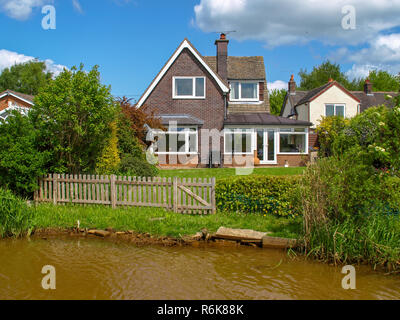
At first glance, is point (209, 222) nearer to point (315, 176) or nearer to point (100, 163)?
point (315, 176)

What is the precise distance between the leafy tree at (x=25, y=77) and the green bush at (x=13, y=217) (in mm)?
52788

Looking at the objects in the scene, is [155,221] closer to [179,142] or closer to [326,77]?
[179,142]

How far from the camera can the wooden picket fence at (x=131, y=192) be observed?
10.1 metres

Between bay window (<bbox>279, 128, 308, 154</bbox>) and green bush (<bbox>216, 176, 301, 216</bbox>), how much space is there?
13757mm

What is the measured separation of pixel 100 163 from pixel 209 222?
5.35 m

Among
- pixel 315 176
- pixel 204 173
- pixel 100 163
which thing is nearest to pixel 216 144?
pixel 204 173

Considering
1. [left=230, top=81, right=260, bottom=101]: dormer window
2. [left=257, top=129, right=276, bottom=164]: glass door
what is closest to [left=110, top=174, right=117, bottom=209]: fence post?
[left=257, top=129, right=276, bottom=164]: glass door

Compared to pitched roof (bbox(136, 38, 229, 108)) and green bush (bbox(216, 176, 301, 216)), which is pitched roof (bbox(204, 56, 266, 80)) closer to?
pitched roof (bbox(136, 38, 229, 108))

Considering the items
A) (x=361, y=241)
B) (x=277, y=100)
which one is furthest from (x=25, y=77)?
(x=361, y=241)

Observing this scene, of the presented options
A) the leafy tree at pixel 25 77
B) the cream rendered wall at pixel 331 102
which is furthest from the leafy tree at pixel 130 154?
the leafy tree at pixel 25 77

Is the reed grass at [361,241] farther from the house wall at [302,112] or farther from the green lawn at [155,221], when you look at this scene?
the house wall at [302,112]

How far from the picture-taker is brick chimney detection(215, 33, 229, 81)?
966 inches

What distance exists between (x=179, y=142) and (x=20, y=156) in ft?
40.2

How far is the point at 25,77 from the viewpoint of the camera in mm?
56844
